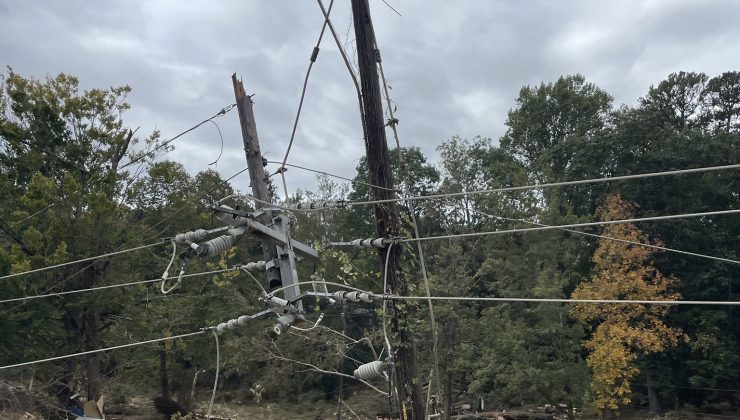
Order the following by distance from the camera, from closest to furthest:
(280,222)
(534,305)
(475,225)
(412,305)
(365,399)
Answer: (280,222) → (412,305) → (534,305) → (365,399) → (475,225)

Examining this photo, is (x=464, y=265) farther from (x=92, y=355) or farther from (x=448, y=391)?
(x=92, y=355)

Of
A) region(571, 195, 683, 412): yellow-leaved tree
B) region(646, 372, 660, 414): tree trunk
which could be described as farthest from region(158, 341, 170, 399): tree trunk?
region(646, 372, 660, 414): tree trunk

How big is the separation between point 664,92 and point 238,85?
106 feet

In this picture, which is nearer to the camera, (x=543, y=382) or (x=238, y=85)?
(x=238, y=85)

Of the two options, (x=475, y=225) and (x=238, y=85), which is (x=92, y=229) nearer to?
(x=238, y=85)

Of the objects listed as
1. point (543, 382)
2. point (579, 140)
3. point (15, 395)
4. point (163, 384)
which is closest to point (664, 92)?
point (579, 140)

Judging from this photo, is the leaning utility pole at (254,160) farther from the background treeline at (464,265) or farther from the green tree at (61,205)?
the green tree at (61,205)

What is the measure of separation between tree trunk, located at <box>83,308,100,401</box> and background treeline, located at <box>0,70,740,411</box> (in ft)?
0.18

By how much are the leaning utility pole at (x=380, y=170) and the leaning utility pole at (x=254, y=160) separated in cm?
102

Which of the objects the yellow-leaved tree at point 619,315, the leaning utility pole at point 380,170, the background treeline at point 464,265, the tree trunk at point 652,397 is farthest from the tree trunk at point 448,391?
the leaning utility pole at point 380,170

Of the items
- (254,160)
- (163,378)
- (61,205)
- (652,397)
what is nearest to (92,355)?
(61,205)

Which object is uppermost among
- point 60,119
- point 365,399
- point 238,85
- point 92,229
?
point 60,119

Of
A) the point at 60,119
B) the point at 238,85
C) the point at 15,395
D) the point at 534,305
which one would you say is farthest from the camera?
the point at 534,305

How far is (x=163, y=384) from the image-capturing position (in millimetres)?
30219
